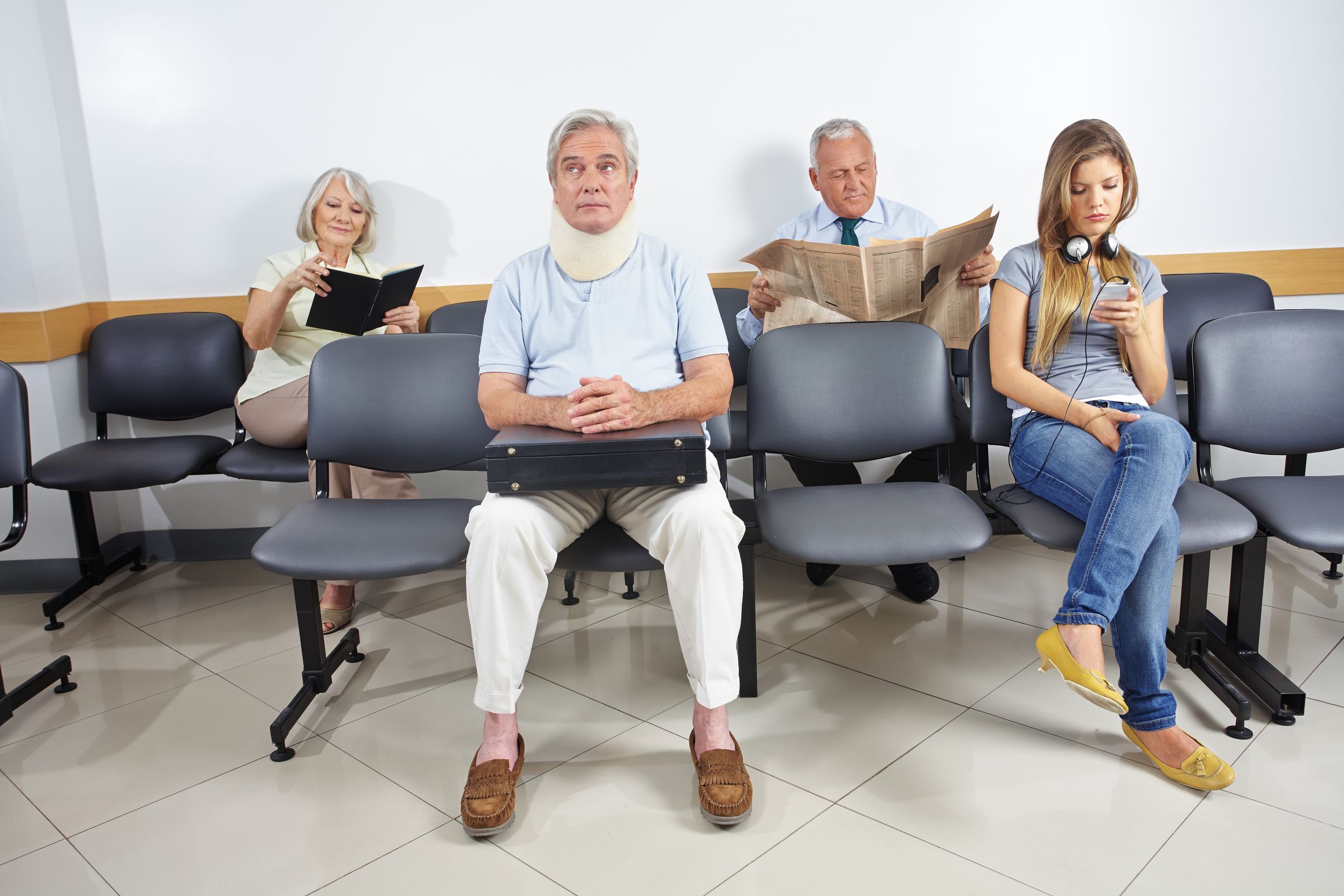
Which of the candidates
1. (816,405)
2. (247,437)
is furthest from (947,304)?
(247,437)

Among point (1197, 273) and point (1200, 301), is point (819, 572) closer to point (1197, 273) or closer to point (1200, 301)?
point (1200, 301)

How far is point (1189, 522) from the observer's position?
1945mm

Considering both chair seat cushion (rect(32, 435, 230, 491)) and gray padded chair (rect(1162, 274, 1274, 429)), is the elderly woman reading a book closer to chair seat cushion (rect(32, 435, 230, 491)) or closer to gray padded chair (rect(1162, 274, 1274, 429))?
chair seat cushion (rect(32, 435, 230, 491))

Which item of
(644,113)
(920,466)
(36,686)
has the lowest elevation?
(36,686)

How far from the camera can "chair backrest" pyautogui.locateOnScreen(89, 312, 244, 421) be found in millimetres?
3170

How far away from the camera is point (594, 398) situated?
1897 millimetres

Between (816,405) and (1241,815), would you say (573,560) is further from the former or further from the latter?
(1241,815)

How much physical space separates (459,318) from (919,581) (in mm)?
1800

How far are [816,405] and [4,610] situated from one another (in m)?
2.73

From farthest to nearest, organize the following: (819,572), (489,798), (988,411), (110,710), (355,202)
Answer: (355,202), (819,572), (988,411), (110,710), (489,798)

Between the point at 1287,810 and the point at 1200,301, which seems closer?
the point at 1287,810

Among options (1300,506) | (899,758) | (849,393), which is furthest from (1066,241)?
(899,758)

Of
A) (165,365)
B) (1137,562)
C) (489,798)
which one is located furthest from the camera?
(165,365)

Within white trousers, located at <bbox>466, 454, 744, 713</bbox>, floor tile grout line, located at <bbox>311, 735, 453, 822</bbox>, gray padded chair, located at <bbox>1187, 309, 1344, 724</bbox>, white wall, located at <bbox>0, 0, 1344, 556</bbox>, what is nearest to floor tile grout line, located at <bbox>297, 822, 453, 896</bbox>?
floor tile grout line, located at <bbox>311, 735, 453, 822</bbox>
